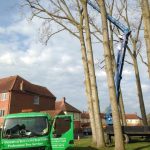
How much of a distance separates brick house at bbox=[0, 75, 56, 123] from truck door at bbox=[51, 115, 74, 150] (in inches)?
1603

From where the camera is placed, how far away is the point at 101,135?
1877cm

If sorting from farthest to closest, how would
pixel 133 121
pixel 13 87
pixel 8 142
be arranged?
pixel 133 121, pixel 13 87, pixel 8 142

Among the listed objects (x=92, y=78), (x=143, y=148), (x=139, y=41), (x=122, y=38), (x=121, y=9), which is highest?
(x=121, y=9)

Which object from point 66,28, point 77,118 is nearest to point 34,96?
point 77,118

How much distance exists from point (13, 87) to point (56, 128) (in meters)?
43.6

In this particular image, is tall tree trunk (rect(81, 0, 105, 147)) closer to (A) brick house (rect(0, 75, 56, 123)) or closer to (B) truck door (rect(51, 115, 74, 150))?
(B) truck door (rect(51, 115, 74, 150))

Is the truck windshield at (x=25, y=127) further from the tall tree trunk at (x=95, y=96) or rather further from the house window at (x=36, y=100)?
the house window at (x=36, y=100)

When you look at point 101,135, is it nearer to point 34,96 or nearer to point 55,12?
point 55,12

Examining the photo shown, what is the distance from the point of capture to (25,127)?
1355cm

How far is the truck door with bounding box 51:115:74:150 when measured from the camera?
542 inches

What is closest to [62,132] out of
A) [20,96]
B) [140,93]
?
[140,93]

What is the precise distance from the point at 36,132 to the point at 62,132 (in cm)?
121

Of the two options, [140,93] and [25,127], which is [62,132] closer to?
[25,127]

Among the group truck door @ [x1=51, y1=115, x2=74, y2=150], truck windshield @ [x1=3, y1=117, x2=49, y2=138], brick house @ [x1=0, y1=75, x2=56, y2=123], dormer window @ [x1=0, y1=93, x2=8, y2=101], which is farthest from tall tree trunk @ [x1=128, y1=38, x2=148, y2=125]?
dormer window @ [x1=0, y1=93, x2=8, y2=101]
